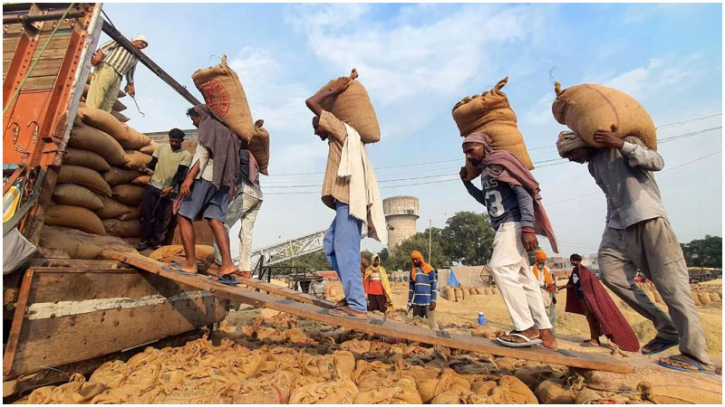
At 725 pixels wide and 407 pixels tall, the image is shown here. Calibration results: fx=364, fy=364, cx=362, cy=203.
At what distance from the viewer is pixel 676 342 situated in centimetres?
255

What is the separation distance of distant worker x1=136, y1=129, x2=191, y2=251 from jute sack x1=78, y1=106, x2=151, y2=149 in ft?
0.85

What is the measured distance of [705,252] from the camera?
1799 inches

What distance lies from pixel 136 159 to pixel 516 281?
4055mm

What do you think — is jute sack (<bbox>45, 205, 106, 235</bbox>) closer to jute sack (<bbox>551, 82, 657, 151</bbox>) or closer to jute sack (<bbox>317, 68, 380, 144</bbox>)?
jute sack (<bbox>317, 68, 380, 144</bbox>)

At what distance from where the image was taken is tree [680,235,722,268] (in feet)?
146

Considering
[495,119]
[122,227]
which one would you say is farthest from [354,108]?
[122,227]

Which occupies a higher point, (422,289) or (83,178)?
(83,178)

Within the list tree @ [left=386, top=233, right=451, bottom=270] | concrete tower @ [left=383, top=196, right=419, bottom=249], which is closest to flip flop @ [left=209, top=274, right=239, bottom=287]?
tree @ [left=386, top=233, right=451, bottom=270]

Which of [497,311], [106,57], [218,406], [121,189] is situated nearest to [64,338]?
[218,406]

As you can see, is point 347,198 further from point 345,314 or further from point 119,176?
point 119,176

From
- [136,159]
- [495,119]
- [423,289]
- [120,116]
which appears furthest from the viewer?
Result: [423,289]

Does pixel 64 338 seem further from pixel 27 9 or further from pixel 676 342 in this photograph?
pixel 676 342

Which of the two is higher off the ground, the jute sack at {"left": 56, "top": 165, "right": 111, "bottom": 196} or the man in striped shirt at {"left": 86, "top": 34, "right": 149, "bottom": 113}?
the man in striped shirt at {"left": 86, "top": 34, "right": 149, "bottom": 113}

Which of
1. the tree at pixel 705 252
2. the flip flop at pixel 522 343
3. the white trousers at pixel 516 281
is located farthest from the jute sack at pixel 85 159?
the tree at pixel 705 252
